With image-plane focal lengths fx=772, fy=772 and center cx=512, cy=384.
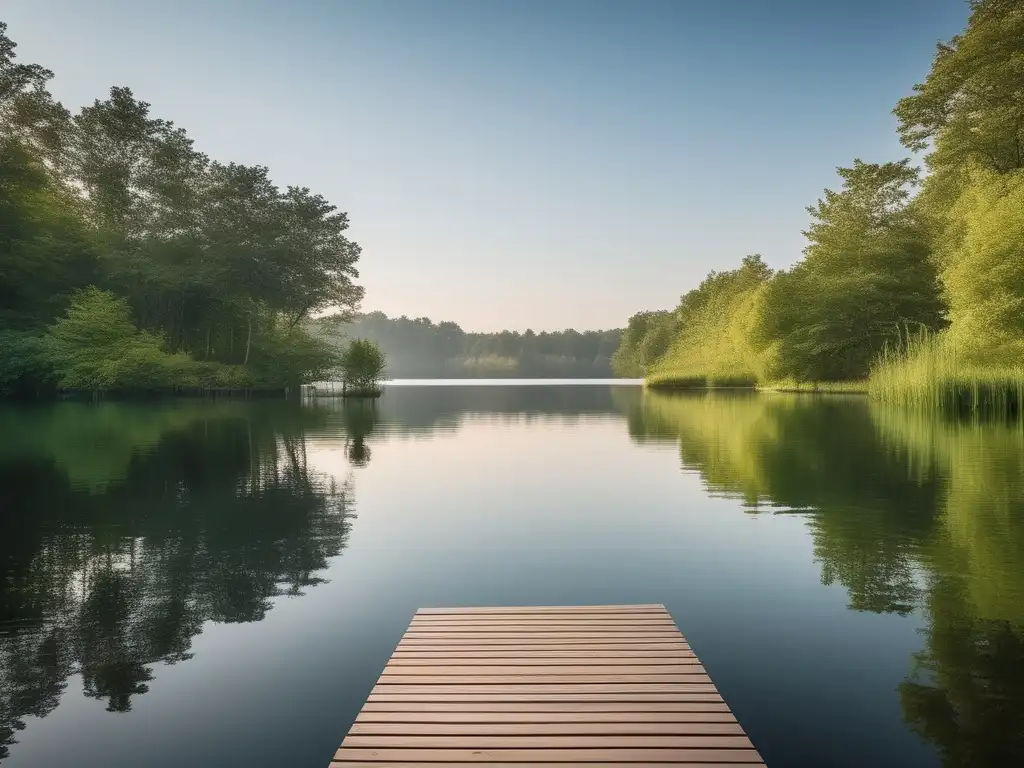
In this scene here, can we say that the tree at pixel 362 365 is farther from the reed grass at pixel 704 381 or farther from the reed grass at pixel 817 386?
the reed grass at pixel 817 386

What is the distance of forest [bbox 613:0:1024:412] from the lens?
3164cm

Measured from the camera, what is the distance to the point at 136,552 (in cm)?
953

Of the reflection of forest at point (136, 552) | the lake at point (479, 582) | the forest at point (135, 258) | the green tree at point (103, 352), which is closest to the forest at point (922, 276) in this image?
the lake at point (479, 582)

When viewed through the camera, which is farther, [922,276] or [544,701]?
[922,276]

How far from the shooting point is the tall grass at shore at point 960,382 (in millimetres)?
29531

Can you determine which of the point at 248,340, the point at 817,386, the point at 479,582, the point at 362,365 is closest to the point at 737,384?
the point at 817,386

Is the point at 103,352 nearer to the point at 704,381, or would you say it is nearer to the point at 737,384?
the point at 704,381

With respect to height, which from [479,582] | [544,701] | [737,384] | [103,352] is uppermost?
[103,352]

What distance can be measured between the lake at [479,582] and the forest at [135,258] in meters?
32.5

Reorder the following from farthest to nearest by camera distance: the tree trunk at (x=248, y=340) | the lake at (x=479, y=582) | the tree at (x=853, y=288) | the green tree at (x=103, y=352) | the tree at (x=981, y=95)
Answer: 1. the tree trunk at (x=248, y=340)
2. the tree at (x=853, y=288)
3. the green tree at (x=103, y=352)
4. the tree at (x=981, y=95)
5. the lake at (x=479, y=582)

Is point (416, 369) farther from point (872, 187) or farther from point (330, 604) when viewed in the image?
point (330, 604)

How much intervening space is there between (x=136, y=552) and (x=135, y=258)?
48.7 meters

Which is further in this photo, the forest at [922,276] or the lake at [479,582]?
the forest at [922,276]

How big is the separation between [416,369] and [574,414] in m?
153
